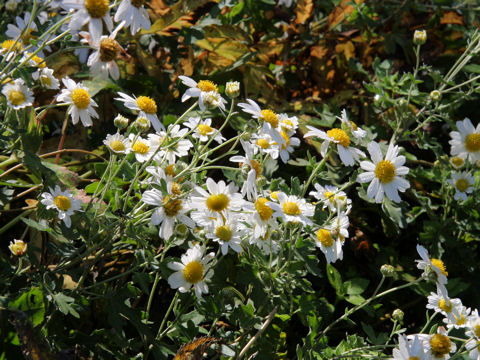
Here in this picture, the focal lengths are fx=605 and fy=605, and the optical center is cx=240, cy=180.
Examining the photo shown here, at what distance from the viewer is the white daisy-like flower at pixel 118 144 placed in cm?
160

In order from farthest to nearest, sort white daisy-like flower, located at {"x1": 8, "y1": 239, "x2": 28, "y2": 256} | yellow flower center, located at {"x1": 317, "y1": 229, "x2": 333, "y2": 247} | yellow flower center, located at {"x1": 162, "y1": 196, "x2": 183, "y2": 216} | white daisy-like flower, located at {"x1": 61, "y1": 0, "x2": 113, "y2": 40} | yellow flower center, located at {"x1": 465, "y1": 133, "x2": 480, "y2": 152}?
yellow flower center, located at {"x1": 465, "y1": 133, "x2": 480, "y2": 152}, yellow flower center, located at {"x1": 317, "y1": 229, "x2": 333, "y2": 247}, white daisy-like flower, located at {"x1": 8, "y1": 239, "x2": 28, "y2": 256}, yellow flower center, located at {"x1": 162, "y1": 196, "x2": 183, "y2": 216}, white daisy-like flower, located at {"x1": 61, "y1": 0, "x2": 113, "y2": 40}

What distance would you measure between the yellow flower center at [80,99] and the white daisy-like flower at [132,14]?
0.30m

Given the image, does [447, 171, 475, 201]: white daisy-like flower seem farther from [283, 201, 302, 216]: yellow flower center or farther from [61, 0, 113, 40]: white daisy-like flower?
[61, 0, 113, 40]: white daisy-like flower

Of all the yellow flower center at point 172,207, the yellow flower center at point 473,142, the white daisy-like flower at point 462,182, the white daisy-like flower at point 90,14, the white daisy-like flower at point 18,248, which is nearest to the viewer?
the white daisy-like flower at point 90,14

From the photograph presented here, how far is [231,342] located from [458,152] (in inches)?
53.9

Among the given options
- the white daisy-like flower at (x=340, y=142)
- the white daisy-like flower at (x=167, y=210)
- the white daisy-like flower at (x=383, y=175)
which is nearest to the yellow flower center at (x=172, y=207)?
the white daisy-like flower at (x=167, y=210)

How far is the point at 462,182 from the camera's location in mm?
2436

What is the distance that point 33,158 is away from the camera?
158 cm

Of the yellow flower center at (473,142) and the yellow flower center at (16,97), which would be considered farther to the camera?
the yellow flower center at (473,142)

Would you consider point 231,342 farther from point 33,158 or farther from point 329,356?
point 33,158

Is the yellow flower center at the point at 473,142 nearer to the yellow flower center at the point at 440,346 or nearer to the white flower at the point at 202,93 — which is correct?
the yellow flower center at the point at 440,346

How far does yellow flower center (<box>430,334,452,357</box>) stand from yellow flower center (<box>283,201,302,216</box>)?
1.81 feet

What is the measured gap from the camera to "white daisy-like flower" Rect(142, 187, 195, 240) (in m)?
1.51

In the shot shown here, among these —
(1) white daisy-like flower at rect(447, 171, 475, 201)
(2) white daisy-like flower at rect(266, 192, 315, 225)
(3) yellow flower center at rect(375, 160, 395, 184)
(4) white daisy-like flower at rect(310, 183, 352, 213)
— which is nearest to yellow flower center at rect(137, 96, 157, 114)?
(2) white daisy-like flower at rect(266, 192, 315, 225)
